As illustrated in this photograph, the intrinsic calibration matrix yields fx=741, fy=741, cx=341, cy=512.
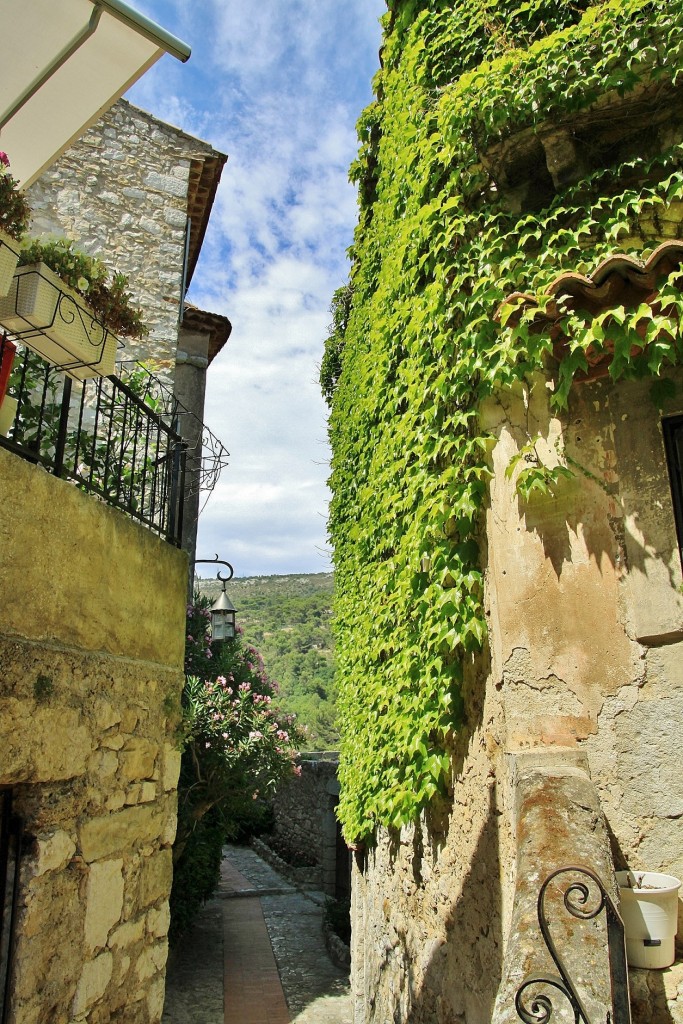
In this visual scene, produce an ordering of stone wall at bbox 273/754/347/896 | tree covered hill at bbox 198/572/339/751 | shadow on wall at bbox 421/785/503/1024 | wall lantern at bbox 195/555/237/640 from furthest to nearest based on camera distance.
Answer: tree covered hill at bbox 198/572/339/751
stone wall at bbox 273/754/347/896
wall lantern at bbox 195/555/237/640
shadow on wall at bbox 421/785/503/1024

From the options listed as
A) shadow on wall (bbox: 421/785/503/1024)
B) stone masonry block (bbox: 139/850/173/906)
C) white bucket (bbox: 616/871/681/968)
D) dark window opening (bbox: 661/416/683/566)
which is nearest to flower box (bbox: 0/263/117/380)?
stone masonry block (bbox: 139/850/173/906)

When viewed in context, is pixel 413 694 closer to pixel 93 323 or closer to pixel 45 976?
pixel 45 976

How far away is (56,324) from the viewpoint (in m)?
3.20

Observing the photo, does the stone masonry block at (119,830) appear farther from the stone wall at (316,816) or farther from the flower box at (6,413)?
the stone wall at (316,816)

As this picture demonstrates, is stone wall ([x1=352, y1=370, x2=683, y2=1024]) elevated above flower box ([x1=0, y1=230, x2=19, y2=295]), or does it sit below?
below

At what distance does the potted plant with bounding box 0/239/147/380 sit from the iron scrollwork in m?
2.89

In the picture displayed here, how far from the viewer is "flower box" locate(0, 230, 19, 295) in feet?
9.25

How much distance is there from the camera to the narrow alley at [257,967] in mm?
8445

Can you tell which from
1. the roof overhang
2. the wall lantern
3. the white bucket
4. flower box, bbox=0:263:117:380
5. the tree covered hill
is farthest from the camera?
the tree covered hill

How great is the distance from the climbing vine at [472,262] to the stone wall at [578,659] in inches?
6.4

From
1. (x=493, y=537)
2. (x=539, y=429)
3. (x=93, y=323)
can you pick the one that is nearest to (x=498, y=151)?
(x=539, y=429)

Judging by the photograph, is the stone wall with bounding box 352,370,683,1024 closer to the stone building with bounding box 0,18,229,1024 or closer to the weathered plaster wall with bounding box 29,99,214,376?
the stone building with bounding box 0,18,229,1024

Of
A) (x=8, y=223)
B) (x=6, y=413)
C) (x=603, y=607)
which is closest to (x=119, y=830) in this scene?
(x=6, y=413)

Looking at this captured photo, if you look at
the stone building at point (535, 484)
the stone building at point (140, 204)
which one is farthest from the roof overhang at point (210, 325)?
the stone building at point (535, 484)
